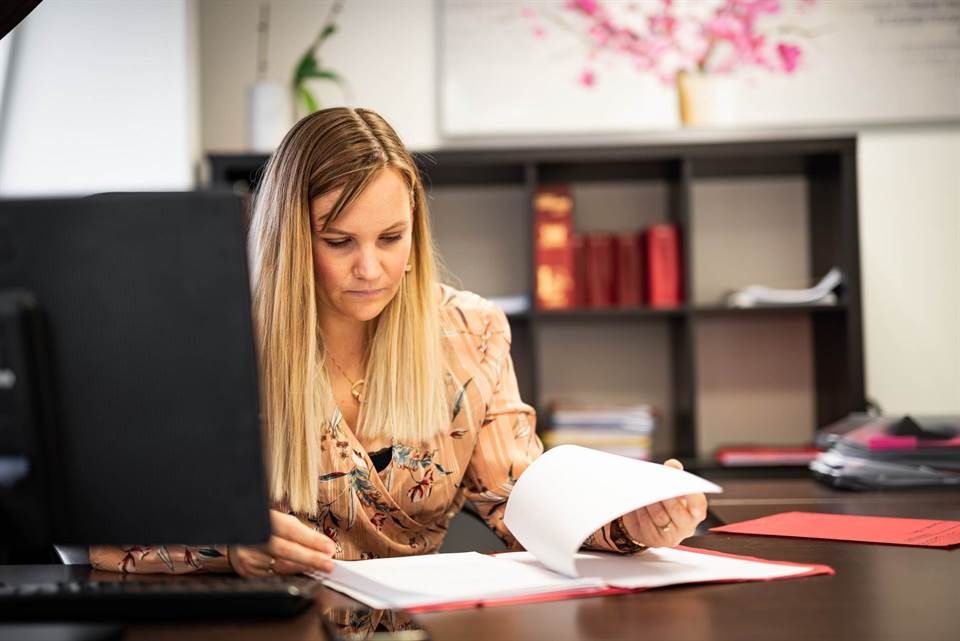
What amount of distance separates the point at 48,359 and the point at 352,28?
2689mm

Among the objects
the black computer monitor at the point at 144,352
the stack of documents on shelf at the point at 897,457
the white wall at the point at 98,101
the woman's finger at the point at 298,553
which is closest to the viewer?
the black computer monitor at the point at 144,352

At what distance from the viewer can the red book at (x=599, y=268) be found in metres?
3.07

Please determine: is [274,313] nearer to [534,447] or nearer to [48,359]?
[534,447]

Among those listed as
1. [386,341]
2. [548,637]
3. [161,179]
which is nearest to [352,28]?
[161,179]

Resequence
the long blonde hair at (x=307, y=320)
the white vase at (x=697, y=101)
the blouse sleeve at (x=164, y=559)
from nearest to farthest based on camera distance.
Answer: the blouse sleeve at (x=164, y=559) → the long blonde hair at (x=307, y=320) → the white vase at (x=697, y=101)

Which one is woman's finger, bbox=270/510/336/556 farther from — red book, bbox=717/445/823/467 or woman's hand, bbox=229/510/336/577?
red book, bbox=717/445/823/467

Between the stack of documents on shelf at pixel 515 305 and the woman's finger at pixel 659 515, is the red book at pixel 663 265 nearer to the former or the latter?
the stack of documents on shelf at pixel 515 305

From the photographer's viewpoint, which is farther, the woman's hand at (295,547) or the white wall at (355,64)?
the white wall at (355,64)

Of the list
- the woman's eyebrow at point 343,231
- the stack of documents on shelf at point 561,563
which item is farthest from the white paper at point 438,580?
the woman's eyebrow at point 343,231

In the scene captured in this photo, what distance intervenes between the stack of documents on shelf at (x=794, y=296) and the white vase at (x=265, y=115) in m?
1.42

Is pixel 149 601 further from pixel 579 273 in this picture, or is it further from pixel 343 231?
pixel 579 273

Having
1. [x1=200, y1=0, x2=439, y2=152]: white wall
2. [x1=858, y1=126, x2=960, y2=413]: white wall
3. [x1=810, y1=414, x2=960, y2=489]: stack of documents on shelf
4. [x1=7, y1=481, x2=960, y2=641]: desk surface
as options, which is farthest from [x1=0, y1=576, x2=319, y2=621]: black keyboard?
[x1=858, y1=126, x2=960, y2=413]: white wall

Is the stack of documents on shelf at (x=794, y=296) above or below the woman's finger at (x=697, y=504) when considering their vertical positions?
above

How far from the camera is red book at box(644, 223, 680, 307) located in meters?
3.02
